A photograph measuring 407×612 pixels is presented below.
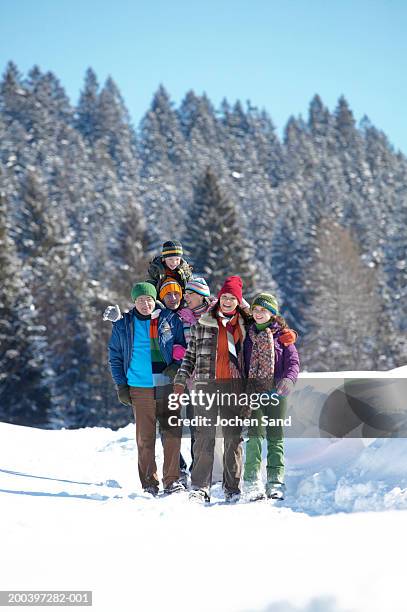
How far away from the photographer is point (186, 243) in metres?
41.1

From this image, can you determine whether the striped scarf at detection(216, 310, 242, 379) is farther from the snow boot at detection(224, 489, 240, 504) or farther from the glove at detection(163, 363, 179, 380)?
the snow boot at detection(224, 489, 240, 504)

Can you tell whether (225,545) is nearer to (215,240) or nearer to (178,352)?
(178,352)

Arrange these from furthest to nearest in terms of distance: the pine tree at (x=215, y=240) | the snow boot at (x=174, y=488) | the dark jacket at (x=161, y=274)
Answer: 1. the pine tree at (x=215, y=240)
2. the dark jacket at (x=161, y=274)
3. the snow boot at (x=174, y=488)

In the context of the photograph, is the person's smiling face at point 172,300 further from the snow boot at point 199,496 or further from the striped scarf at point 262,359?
the snow boot at point 199,496

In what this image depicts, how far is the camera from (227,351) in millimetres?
5688

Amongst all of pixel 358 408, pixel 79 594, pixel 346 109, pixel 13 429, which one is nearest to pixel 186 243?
pixel 13 429

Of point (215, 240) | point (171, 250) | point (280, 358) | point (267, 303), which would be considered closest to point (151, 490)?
point (280, 358)

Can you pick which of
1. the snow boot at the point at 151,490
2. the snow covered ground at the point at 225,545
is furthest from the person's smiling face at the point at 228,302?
the snow boot at the point at 151,490

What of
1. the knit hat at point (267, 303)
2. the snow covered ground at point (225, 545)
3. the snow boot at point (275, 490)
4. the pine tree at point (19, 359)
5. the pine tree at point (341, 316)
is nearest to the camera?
the snow covered ground at point (225, 545)

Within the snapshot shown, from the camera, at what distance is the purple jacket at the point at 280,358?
5.78 metres

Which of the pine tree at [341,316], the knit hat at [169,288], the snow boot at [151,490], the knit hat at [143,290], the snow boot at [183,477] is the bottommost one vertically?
the snow boot at [151,490]

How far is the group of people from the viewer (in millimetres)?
5695

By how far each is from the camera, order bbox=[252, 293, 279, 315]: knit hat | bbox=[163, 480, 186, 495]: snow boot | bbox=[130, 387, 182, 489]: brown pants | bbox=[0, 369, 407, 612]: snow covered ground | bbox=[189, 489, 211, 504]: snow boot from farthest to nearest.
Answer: bbox=[130, 387, 182, 489]: brown pants
bbox=[163, 480, 186, 495]: snow boot
bbox=[252, 293, 279, 315]: knit hat
bbox=[189, 489, 211, 504]: snow boot
bbox=[0, 369, 407, 612]: snow covered ground

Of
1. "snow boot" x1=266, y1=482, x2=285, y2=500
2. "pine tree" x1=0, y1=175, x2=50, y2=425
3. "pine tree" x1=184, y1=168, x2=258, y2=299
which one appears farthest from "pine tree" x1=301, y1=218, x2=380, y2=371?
"snow boot" x1=266, y1=482, x2=285, y2=500
